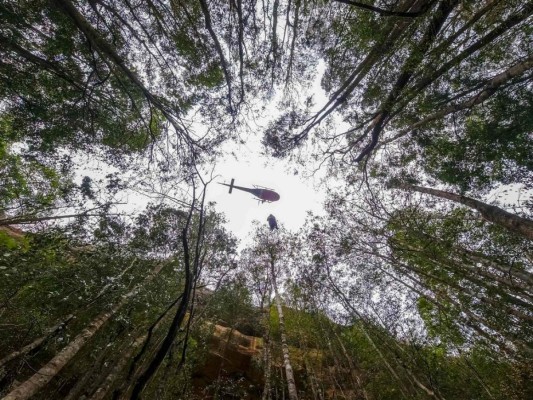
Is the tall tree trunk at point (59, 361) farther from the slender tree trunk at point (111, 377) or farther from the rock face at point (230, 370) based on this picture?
the rock face at point (230, 370)

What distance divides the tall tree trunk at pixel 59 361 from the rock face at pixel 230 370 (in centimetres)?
762

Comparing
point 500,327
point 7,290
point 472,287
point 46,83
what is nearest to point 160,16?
point 46,83

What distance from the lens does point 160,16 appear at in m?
6.21

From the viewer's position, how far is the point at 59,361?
190 inches

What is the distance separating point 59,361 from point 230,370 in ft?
33.9

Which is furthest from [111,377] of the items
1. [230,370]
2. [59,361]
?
[230,370]

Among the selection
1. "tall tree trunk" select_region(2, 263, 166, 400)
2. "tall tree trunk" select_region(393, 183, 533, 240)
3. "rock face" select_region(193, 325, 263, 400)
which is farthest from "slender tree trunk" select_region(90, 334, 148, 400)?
"tall tree trunk" select_region(393, 183, 533, 240)

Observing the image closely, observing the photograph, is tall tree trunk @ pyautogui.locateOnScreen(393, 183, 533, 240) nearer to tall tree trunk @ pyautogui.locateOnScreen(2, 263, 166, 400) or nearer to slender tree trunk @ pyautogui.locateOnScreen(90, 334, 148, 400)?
tall tree trunk @ pyautogui.locateOnScreen(2, 263, 166, 400)

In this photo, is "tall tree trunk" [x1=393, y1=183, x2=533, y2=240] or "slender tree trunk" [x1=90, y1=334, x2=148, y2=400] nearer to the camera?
"tall tree trunk" [x1=393, y1=183, x2=533, y2=240]

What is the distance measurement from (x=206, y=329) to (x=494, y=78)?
1353 centimetres

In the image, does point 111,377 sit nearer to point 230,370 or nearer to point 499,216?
point 230,370

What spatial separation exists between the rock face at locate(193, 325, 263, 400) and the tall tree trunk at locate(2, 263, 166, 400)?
7.62 meters

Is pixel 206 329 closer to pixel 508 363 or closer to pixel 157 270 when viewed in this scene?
pixel 157 270

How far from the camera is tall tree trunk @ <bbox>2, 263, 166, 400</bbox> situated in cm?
418
